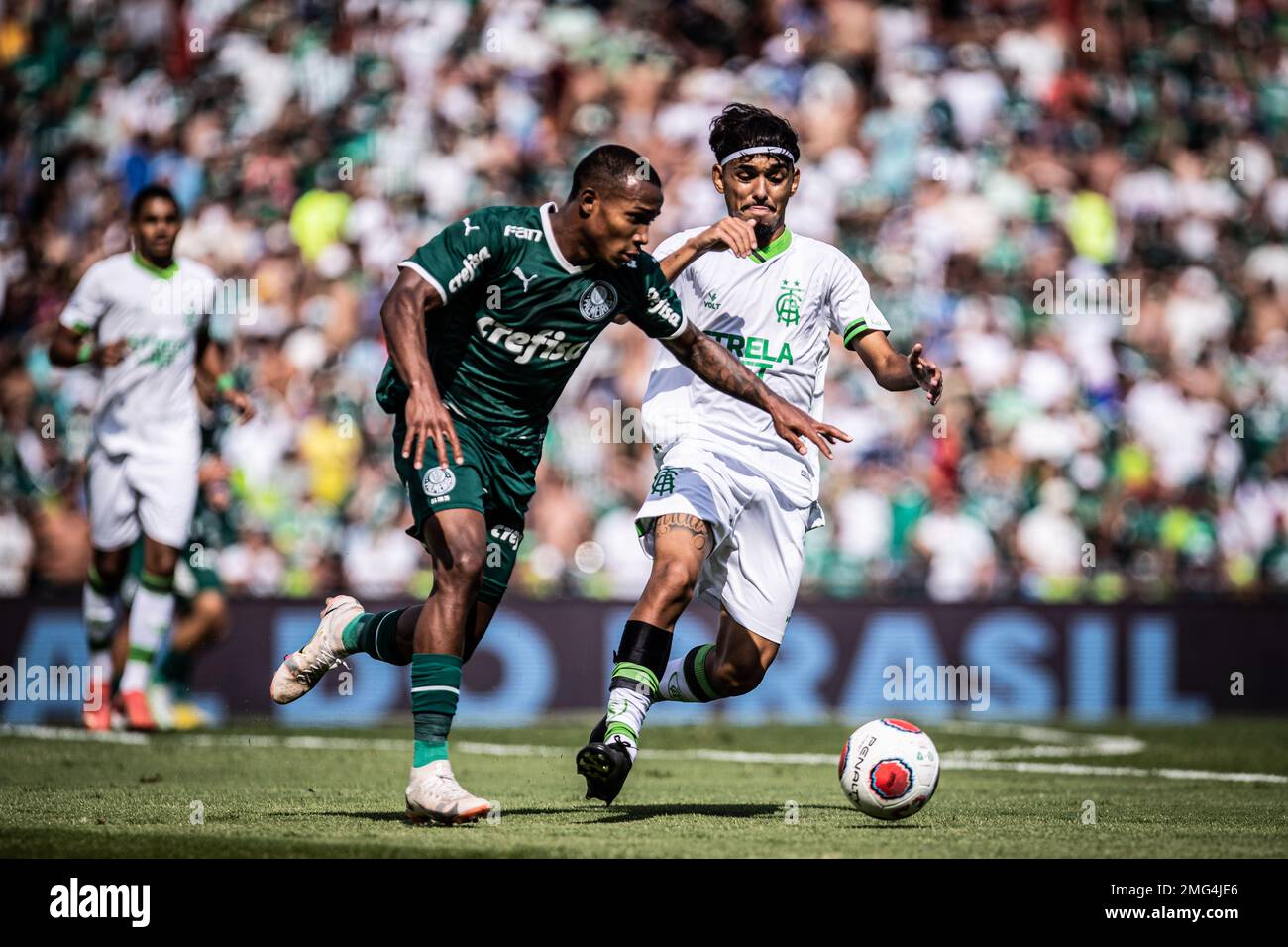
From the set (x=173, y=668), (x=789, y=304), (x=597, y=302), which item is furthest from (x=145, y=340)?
(x=597, y=302)

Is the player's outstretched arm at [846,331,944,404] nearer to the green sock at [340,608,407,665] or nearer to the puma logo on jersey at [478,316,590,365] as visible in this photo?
the puma logo on jersey at [478,316,590,365]

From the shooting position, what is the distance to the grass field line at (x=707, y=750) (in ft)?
34.4

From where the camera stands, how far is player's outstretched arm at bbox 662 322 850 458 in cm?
797

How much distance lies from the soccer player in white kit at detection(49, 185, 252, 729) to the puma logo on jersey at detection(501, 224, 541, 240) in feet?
16.1

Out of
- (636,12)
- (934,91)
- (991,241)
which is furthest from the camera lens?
(636,12)

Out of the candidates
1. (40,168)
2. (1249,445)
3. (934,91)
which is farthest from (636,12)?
(1249,445)

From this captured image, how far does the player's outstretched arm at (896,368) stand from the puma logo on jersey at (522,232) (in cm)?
166

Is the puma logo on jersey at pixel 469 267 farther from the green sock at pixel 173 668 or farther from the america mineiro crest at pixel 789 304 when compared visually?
the green sock at pixel 173 668

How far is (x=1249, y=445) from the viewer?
1684cm

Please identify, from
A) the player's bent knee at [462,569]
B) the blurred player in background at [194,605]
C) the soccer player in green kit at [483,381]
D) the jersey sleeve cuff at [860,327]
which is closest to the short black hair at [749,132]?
the jersey sleeve cuff at [860,327]

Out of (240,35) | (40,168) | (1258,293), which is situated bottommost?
(1258,293)

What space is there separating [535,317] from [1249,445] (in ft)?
36.0

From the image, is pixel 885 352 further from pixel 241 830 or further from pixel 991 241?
pixel 991 241

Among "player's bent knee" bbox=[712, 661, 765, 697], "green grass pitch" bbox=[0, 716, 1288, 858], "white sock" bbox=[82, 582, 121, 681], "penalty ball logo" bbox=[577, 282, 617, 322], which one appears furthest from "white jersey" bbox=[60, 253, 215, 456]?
"penalty ball logo" bbox=[577, 282, 617, 322]
